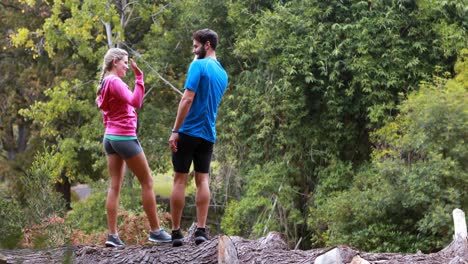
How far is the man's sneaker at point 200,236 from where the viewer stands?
18.9 feet

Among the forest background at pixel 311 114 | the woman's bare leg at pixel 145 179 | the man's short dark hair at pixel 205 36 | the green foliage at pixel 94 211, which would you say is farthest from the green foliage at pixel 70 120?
the man's short dark hair at pixel 205 36

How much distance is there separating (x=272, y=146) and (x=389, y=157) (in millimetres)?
3326

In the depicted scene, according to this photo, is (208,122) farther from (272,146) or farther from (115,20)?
(115,20)

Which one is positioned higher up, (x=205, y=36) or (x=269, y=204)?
(x=205, y=36)

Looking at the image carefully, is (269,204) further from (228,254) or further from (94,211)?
(228,254)

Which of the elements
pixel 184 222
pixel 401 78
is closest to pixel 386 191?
pixel 401 78

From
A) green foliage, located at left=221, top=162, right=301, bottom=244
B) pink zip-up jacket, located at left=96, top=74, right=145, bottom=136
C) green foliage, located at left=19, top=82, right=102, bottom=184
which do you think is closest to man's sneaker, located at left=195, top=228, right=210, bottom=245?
pink zip-up jacket, located at left=96, top=74, right=145, bottom=136

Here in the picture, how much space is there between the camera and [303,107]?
14.6 meters

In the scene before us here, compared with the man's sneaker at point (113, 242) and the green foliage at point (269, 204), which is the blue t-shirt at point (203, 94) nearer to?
the man's sneaker at point (113, 242)

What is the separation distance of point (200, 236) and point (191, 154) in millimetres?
668

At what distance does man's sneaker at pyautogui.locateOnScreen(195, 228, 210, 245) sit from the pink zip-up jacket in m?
0.95

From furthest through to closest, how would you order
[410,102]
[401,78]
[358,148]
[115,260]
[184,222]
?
[184,222]
[358,148]
[401,78]
[410,102]
[115,260]

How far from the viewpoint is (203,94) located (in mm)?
5668

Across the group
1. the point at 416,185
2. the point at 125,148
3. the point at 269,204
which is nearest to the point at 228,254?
the point at 125,148
